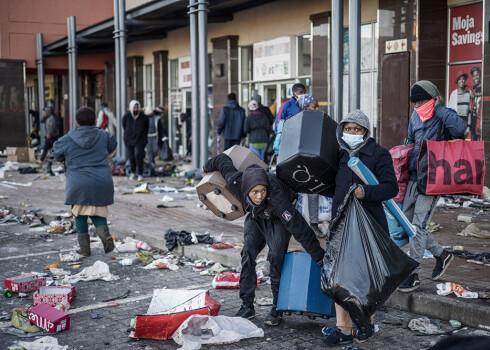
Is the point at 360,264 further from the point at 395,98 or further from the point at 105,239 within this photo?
the point at 395,98

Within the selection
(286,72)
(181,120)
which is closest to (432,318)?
(286,72)

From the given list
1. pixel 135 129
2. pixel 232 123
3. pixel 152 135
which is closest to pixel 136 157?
pixel 135 129

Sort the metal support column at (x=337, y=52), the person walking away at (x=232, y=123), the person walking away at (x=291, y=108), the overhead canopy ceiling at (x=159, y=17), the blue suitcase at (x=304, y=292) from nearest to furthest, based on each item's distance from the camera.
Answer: the blue suitcase at (x=304, y=292)
the person walking away at (x=291, y=108)
the metal support column at (x=337, y=52)
the person walking away at (x=232, y=123)
the overhead canopy ceiling at (x=159, y=17)

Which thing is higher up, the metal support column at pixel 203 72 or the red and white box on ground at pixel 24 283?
the metal support column at pixel 203 72

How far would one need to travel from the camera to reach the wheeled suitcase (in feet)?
15.0

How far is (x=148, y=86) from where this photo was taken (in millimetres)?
25750

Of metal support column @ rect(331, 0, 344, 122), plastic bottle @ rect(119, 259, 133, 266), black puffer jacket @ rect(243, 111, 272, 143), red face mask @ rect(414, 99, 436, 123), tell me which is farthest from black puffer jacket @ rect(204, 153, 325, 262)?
black puffer jacket @ rect(243, 111, 272, 143)

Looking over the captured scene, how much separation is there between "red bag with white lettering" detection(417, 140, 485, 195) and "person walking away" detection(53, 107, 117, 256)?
12.5 feet

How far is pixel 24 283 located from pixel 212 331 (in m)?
2.41

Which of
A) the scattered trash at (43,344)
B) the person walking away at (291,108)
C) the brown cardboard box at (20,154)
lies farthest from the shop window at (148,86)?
the scattered trash at (43,344)

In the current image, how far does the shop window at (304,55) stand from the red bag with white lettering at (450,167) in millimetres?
11235

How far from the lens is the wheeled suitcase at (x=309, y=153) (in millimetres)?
4582

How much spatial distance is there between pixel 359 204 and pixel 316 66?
1177 cm

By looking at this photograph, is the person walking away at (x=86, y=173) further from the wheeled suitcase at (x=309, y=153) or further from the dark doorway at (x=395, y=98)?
the dark doorway at (x=395, y=98)
